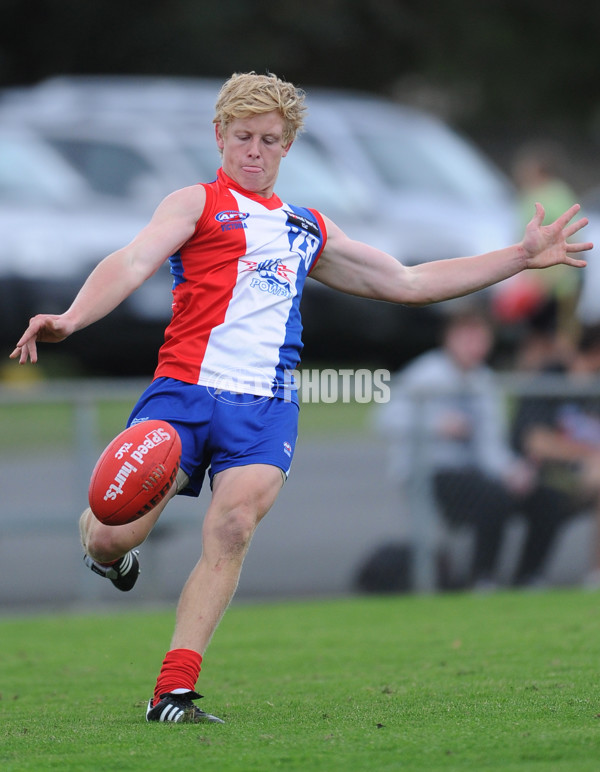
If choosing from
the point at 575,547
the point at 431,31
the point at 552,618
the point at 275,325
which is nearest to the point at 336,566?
the point at 575,547

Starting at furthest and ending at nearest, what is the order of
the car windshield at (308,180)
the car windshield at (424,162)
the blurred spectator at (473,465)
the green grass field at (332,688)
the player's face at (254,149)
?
the car windshield at (424,162) → the car windshield at (308,180) → the blurred spectator at (473,465) → the player's face at (254,149) → the green grass field at (332,688)

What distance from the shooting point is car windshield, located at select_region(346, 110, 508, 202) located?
615 inches

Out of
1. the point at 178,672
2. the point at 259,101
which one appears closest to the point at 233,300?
the point at 259,101

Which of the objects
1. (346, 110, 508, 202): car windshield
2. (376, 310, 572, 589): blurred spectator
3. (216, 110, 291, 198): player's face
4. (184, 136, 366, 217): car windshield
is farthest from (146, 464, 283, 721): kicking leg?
(346, 110, 508, 202): car windshield

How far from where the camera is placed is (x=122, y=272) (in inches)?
191

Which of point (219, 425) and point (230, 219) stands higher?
point (230, 219)

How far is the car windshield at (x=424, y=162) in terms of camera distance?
15.6 metres

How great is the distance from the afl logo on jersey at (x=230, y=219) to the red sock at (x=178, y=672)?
154cm

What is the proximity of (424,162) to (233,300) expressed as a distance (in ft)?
36.5

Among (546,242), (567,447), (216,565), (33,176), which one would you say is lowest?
(216,565)

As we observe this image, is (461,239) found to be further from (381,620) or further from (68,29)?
(68,29)

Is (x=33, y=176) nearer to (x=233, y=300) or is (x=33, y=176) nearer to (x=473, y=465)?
(x=473, y=465)

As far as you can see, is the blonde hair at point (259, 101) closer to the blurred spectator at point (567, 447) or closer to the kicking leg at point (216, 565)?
A: the kicking leg at point (216, 565)

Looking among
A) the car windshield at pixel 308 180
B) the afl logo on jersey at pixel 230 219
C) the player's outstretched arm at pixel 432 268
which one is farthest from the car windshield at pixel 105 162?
the afl logo on jersey at pixel 230 219
